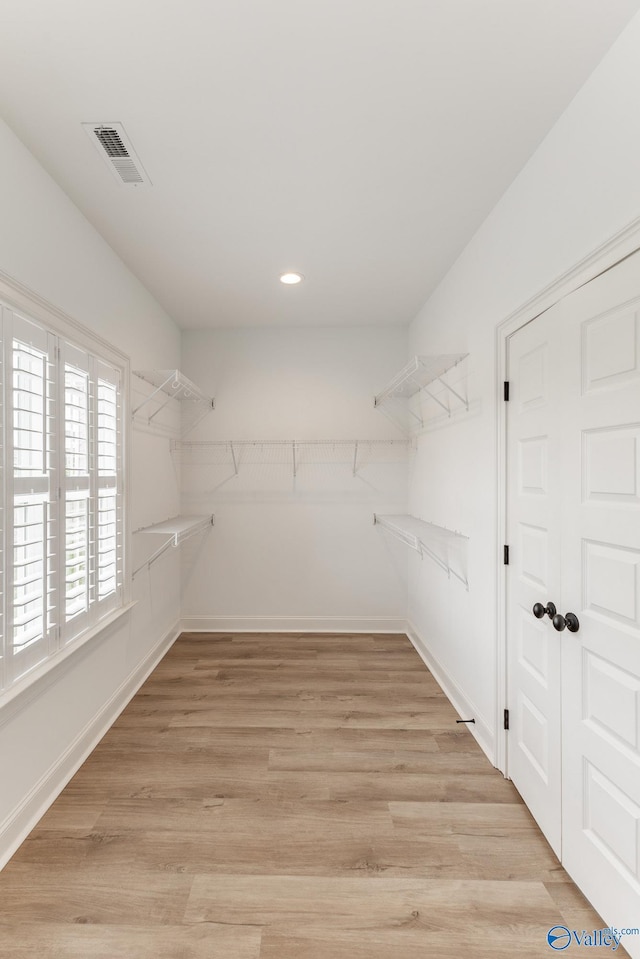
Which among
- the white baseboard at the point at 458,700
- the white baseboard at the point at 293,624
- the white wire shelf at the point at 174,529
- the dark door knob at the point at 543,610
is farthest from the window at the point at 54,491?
the white baseboard at the point at 458,700

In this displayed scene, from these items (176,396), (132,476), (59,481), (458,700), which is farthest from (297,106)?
(458,700)

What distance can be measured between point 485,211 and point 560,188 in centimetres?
69

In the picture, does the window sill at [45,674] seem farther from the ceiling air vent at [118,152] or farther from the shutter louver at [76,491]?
the ceiling air vent at [118,152]

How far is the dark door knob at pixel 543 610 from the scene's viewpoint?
1694 millimetres

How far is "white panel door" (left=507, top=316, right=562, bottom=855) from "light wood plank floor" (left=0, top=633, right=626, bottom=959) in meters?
0.22

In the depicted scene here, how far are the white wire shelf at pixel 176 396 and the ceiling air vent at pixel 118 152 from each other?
1134 mm

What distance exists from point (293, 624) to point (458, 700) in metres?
1.71

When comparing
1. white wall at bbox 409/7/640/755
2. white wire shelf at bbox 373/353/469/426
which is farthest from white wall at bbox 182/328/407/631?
white wire shelf at bbox 373/353/469/426

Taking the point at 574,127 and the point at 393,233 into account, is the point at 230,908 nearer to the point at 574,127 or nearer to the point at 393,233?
the point at 574,127

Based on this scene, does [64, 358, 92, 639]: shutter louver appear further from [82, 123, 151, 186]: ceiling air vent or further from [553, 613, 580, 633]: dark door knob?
[553, 613, 580, 633]: dark door knob

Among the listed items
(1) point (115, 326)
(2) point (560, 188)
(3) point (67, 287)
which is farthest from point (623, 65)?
(1) point (115, 326)

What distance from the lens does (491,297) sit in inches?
88.9

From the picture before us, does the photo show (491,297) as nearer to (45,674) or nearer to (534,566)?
(534,566)

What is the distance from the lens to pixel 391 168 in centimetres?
194
